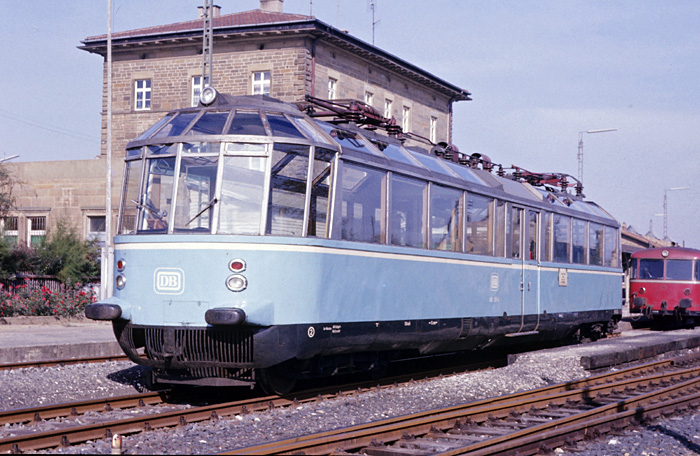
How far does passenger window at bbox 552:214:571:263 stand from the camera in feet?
58.2

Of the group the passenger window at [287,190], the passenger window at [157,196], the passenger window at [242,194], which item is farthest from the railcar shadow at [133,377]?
the passenger window at [287,190]

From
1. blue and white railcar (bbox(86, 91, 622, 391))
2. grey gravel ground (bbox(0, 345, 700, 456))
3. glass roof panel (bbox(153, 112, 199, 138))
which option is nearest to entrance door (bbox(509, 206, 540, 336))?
grey gravel ground (bbox(0, 345, 700, 456))

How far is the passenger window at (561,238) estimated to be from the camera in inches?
699

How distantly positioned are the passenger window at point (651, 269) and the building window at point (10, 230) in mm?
20153

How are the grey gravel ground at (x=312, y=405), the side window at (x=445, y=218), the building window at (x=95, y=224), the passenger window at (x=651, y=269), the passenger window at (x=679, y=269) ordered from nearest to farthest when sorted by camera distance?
the grey gravel ground at (x=312, y=405)
the side window at (x=445, y=218)
the passenger window at (x=679, y=269)
the passenger window at (x=651, y=269)
the building window at (x=95, y=224)

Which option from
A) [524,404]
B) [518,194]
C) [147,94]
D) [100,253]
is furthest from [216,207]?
[147,94]

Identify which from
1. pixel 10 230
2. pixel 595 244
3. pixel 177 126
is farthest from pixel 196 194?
pixel 10 230

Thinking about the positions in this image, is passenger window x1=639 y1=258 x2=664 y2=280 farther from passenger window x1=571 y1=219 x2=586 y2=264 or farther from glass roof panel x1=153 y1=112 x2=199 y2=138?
glass roof panel x1=153 y1=112 x2=199 y2=138

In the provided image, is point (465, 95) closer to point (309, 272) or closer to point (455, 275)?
point (455, 275)

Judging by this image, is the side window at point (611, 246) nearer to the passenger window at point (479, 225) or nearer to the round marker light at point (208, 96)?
the passenger window at point (479, 225)

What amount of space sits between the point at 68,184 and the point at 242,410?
27260mm

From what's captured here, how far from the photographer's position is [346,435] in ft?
25.9

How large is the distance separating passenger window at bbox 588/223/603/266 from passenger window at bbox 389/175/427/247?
8306 millimetres

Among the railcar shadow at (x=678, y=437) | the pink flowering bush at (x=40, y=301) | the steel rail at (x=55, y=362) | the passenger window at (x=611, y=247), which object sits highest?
the passenger window at (x=611, y=247)
